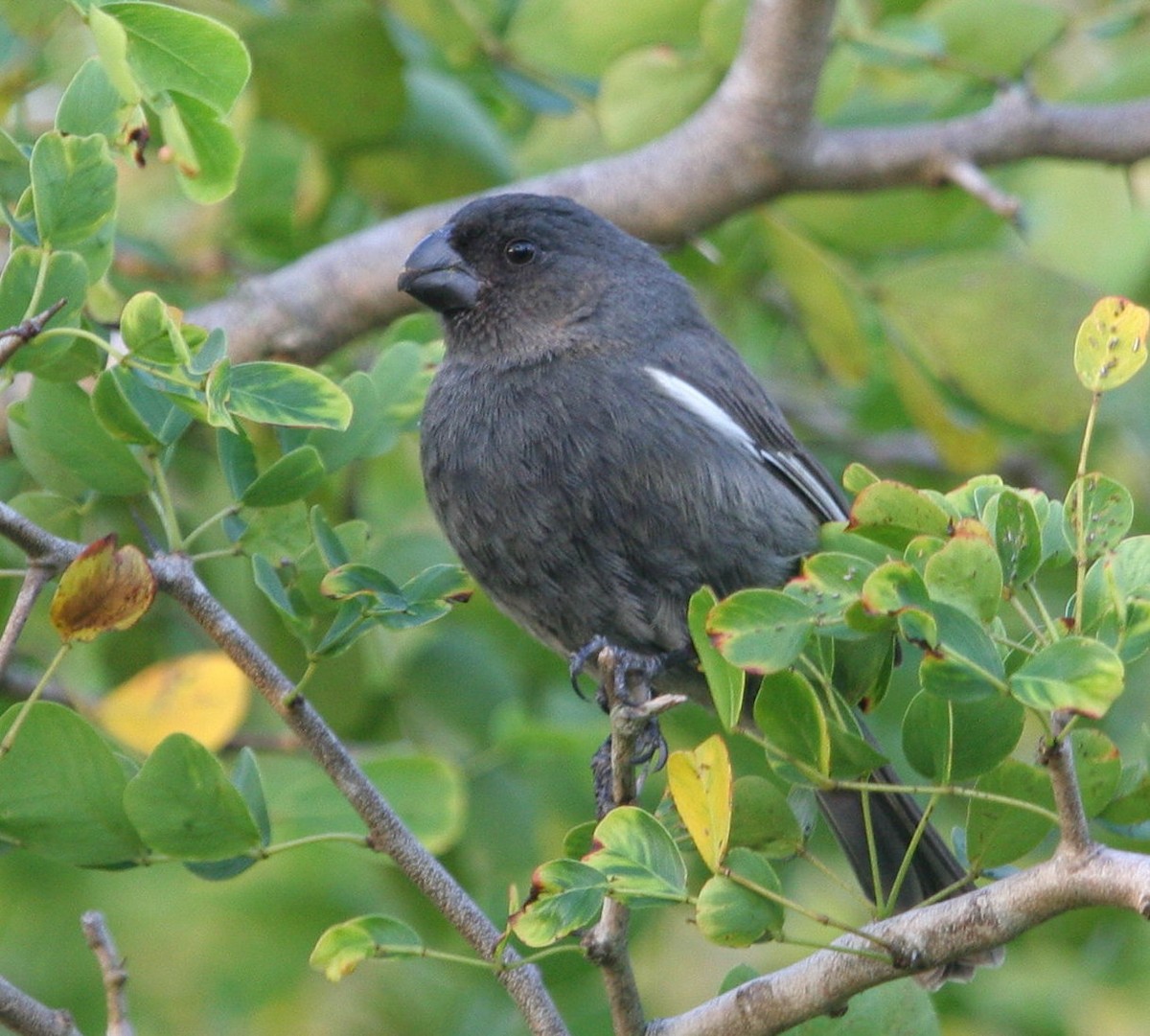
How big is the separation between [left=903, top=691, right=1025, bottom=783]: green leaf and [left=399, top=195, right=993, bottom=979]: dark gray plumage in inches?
47.5

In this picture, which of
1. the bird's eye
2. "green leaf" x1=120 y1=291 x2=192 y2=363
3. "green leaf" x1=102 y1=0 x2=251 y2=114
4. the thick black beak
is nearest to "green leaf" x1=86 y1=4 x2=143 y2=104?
"green leaf" x1=102 y1=0 x2=251 y2=114

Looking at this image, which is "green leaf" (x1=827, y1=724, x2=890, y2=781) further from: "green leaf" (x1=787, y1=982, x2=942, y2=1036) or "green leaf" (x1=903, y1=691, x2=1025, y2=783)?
"green leaf" (x1=787, y1=982, x2=942, y2=1036)

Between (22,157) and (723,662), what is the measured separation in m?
1.17

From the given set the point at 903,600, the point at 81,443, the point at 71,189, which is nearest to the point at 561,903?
the point at 903,600

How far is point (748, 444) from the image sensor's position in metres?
3.65

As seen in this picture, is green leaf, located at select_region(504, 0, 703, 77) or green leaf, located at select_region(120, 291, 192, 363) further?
green leaf, located at select_region(504, 0, 703, 77)

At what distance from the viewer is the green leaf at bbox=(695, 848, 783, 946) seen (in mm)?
2082

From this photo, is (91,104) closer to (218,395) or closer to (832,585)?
(218,395)

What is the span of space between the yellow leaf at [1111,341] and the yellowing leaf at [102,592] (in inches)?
48.5

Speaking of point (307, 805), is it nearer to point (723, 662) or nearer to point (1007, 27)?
point (723, 662)

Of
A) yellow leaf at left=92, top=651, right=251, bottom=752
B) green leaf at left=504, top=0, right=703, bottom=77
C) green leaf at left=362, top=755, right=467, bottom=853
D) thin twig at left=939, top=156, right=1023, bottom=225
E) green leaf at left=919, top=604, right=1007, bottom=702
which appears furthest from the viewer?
green leaf at left=504, top=0, right=703, bottom=77

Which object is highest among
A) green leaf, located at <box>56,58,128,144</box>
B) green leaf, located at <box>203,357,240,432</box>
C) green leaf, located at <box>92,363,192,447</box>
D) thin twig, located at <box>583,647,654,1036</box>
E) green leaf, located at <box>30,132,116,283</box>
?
green leaf, located at <box>56,58,128,144</box>

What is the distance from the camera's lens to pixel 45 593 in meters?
3.61

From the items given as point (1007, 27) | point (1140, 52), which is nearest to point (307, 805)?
point (1007, 27)
